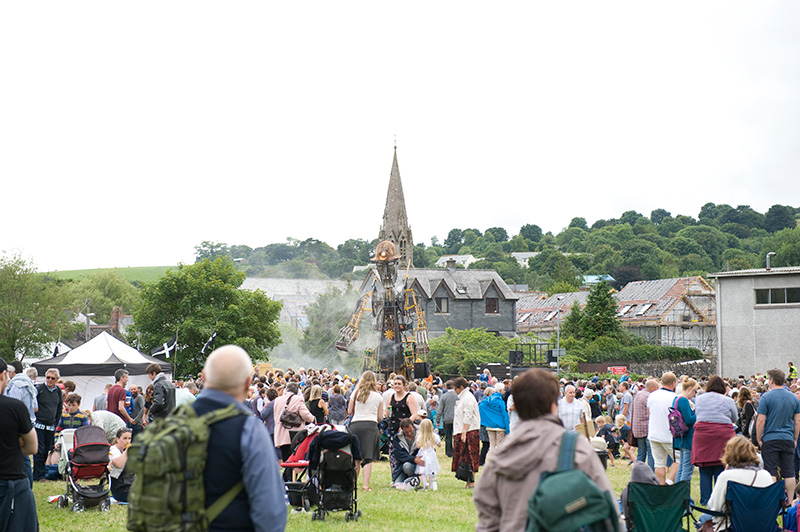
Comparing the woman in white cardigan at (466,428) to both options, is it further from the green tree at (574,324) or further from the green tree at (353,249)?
the green tree at (353,249)

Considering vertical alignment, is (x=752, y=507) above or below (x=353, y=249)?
below

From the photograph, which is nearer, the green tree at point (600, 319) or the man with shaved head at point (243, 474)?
the man with shaved head at point (243, 474)

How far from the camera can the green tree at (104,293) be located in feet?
334

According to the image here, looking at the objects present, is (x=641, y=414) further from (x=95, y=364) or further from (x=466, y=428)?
(x=95, y=364)

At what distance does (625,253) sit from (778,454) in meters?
144

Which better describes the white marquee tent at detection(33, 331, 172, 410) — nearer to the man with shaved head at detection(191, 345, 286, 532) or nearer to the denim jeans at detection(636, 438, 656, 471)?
the denim jeans at detection(636, 438, 656, 471)

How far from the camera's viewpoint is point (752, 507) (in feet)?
27.7

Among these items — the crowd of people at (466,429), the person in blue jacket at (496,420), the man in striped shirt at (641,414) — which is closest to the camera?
the crowd of people at (466,429)

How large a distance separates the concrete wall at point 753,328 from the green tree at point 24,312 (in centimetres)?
4062

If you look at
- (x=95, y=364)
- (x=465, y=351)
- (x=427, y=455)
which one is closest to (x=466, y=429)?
(x=427, y=455)

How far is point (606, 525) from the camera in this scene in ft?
12.7

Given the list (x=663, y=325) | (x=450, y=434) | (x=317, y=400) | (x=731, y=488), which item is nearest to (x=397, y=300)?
(x=450, y=434)

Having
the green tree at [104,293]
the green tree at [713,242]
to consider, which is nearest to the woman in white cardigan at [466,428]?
the green tree at [104,293]

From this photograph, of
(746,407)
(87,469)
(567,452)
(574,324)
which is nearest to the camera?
(567,452)
